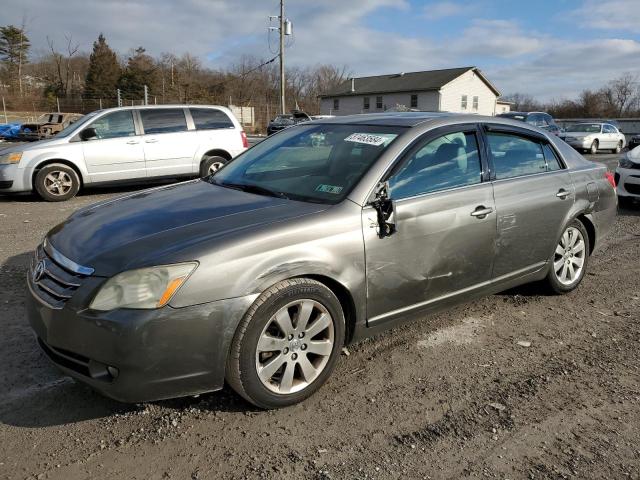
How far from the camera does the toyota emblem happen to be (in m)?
2.88

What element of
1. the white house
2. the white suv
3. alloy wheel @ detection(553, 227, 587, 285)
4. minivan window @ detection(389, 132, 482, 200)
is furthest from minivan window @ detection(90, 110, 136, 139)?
the white house

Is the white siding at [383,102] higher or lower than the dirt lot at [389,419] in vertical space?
higher

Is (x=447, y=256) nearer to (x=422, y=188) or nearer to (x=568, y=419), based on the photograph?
(x=422, y=188)

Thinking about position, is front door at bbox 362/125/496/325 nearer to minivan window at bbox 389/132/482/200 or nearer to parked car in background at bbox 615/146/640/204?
minivan window at bbox 389/132/482/200

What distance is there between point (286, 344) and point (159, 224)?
99 cm

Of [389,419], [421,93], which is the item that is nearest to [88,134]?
[389,419]

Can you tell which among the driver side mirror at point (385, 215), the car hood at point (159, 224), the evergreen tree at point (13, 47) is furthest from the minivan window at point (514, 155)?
the evergreen tree at point (13, 47)

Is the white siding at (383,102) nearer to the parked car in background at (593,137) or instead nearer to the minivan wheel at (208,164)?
the parked car in background at (593,137)

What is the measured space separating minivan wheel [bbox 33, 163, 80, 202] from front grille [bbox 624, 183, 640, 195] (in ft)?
32.0

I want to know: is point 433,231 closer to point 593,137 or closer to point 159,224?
point 159,224

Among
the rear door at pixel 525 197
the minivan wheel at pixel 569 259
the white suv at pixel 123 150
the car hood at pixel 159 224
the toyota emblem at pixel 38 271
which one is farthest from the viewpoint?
the white suv at pixel 123 150

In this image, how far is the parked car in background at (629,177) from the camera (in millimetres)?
8873

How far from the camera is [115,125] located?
944 cm

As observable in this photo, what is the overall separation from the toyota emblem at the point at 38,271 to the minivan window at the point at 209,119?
25.1 ft
